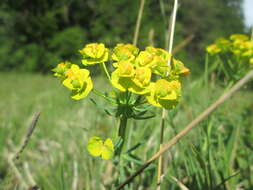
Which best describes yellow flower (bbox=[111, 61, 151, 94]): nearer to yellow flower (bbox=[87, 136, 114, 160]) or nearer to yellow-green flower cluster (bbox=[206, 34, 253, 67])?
yellow flower (bbox=[87, 136, 114, 160])

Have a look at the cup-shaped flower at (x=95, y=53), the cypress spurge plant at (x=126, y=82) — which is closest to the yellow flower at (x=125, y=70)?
the cypress spurge plant at (x=126, y=82)

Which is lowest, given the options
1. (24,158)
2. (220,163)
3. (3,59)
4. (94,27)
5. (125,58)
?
(24,158)

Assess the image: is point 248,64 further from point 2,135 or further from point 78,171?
point 2,135

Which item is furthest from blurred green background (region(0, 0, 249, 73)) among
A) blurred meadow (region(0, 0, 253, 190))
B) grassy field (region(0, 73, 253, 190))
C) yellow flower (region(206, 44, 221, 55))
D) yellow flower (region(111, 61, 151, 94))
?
yellow flower (region(111, 61, 151, 94))

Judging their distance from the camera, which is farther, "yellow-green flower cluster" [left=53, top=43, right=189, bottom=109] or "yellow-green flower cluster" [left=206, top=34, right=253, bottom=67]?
"yellow-green flower cluster" [left=206, top=34, right=253, bottom=67]

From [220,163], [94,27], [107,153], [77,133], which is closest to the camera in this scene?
[107,153]

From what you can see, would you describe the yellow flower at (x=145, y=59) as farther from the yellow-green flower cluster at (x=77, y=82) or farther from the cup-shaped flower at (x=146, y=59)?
the yellow-green flower cluster at (x=77, y=82)

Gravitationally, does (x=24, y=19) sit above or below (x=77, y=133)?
above

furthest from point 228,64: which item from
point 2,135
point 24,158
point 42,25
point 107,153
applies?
point 42,25
